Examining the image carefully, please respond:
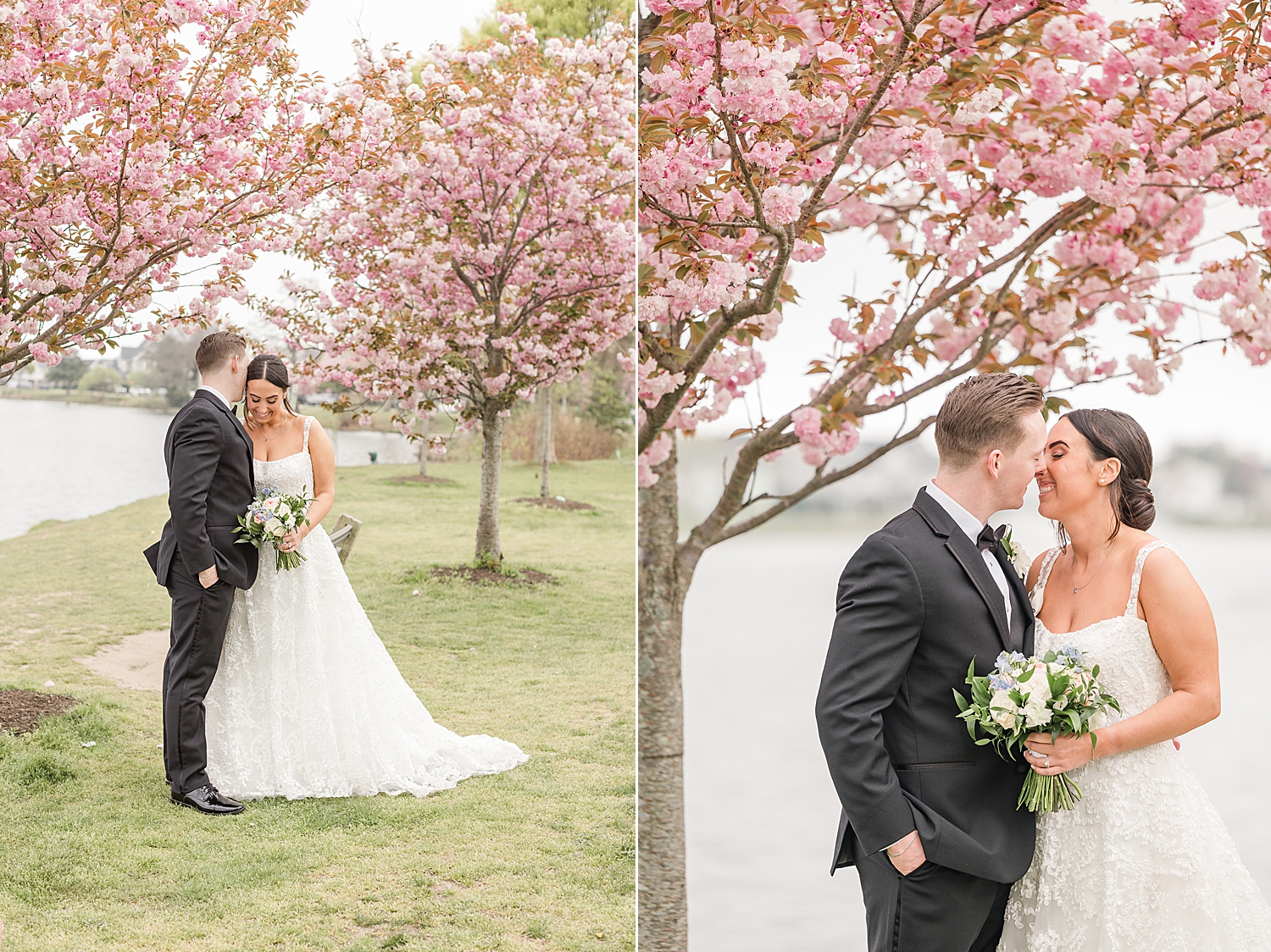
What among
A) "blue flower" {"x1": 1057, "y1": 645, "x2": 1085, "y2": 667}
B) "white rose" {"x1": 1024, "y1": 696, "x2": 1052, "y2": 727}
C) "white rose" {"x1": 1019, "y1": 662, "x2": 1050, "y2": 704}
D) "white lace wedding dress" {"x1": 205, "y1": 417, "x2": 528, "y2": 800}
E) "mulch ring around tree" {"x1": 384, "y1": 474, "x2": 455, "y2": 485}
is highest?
"mulch ring around tree" {"x1": 384, "y1": 474, "x2": 455, "y2": 485}

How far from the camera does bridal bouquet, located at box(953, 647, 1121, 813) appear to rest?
145 centimetres

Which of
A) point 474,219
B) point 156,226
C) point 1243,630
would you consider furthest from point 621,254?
point 1243,630

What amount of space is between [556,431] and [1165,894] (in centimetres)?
184

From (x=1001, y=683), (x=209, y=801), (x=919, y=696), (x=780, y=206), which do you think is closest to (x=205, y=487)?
(x=209, y=801)

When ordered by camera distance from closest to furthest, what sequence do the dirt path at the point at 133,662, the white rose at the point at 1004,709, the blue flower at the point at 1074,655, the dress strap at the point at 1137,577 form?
the white rose at the point at 1004,709 → the blue flower at the point at 1074,655 → the dress strap at the point at 1137,577 → the dirt path at the point at 133,662

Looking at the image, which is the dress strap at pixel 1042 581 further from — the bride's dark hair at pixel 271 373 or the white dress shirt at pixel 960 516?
the bride's dark hair at pixel 271 373

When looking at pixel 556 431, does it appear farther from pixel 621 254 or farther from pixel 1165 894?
pixel 1165 894

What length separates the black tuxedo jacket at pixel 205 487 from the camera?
2467mm

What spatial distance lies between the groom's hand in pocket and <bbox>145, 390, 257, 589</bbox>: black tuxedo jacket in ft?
5.87

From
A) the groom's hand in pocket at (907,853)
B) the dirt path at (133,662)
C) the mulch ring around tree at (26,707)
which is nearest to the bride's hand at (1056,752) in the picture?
the groom's hand in pocket at (907,853)

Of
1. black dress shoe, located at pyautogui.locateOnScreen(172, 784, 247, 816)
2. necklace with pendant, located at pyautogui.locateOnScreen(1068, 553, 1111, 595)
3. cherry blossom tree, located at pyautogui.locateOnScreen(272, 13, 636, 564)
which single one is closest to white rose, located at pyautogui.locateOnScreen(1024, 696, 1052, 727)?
necklace with pendant, located at pyautogui.locateOnScreen(1068, 553, 1111, 595)

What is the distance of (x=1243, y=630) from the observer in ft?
9.93

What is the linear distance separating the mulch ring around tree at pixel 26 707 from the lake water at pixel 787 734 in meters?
1.79

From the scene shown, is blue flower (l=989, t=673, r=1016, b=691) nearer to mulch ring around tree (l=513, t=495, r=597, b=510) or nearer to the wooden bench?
mulch ring around tree (l=513, t=495, r=597, b=510)
